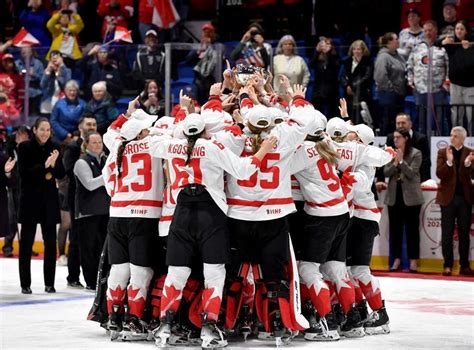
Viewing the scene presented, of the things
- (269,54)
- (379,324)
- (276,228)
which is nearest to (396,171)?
(269,54)

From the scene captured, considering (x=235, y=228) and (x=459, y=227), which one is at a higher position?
(x=235, y=228)

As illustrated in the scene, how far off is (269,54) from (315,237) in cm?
608

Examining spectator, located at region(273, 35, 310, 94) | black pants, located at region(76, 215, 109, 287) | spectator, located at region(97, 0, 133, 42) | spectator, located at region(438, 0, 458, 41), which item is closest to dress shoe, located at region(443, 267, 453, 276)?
spectator, located at region(273, 35, 310, 94)

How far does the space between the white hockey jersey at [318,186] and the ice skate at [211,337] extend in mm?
1240

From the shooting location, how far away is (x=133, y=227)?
7723mm

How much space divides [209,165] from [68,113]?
7.26 meters

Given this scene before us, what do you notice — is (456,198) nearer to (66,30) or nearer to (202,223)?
(202,223)

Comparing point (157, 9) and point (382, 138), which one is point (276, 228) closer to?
point (382, 138)

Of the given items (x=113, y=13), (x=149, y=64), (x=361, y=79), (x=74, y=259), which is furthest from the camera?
(x=113, y=13)

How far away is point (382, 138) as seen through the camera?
1312 cm

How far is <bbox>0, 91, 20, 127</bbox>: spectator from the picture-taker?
1473 centimetres

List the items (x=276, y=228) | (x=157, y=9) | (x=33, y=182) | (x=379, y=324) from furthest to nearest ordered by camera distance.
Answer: (x=157, y=9) → (x=33, y=182) → (x=379, y=324) → (x=276, y=228)

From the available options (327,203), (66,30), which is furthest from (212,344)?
(66,30)

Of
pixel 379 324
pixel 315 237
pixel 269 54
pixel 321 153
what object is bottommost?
pixel 379 324
